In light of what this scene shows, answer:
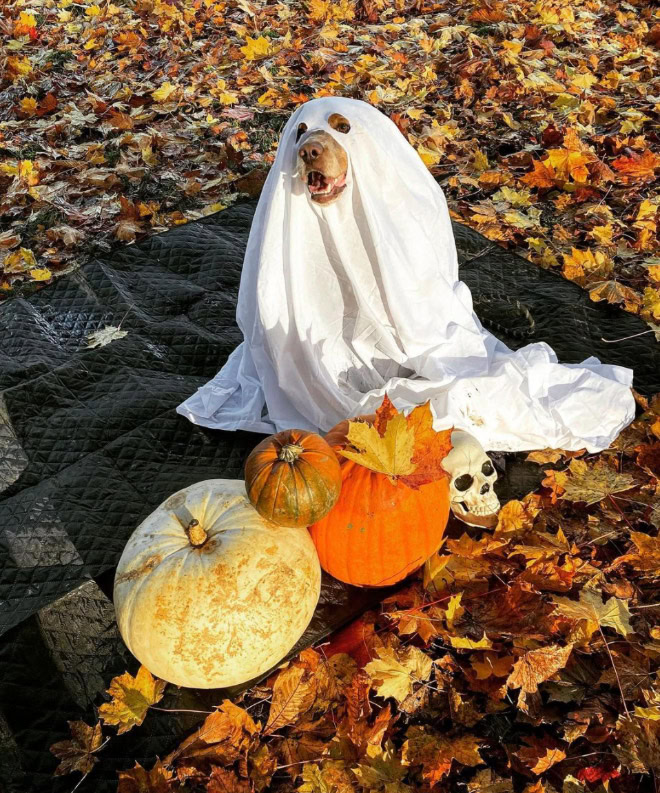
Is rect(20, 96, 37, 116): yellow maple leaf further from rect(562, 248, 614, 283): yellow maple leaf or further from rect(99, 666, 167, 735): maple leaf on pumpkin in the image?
rect(99, 666, 167, 735): maple leaf on pumpkin

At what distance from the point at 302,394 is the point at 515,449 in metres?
0.92

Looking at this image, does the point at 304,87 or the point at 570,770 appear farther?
the point at 304,87

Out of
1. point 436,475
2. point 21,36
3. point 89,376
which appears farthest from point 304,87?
point 436,475

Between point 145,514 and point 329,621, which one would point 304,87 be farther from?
point 329,621

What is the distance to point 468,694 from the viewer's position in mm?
2115

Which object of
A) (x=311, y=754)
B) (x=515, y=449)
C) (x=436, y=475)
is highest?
(x=436, y=475)

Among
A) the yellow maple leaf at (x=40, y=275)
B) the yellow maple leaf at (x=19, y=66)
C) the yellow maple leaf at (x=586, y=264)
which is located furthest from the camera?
the yellow maple leaf at (x=19, y=66)

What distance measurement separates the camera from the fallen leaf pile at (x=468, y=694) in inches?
76.2

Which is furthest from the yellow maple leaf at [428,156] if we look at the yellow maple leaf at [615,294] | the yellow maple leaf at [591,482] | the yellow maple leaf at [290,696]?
the yellow maple leaf at [290,696]

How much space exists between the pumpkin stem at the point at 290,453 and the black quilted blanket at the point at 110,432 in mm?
632

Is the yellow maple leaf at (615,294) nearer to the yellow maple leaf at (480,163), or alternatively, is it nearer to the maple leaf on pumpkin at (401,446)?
the yellow maple leaf at (480,163)

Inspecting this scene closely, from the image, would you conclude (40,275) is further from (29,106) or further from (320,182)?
(29,106)

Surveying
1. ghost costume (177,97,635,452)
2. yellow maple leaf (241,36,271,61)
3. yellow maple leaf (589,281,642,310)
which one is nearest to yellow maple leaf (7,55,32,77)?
yellow maple leaf (241,36,271,61)

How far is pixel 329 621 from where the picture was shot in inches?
91.9
